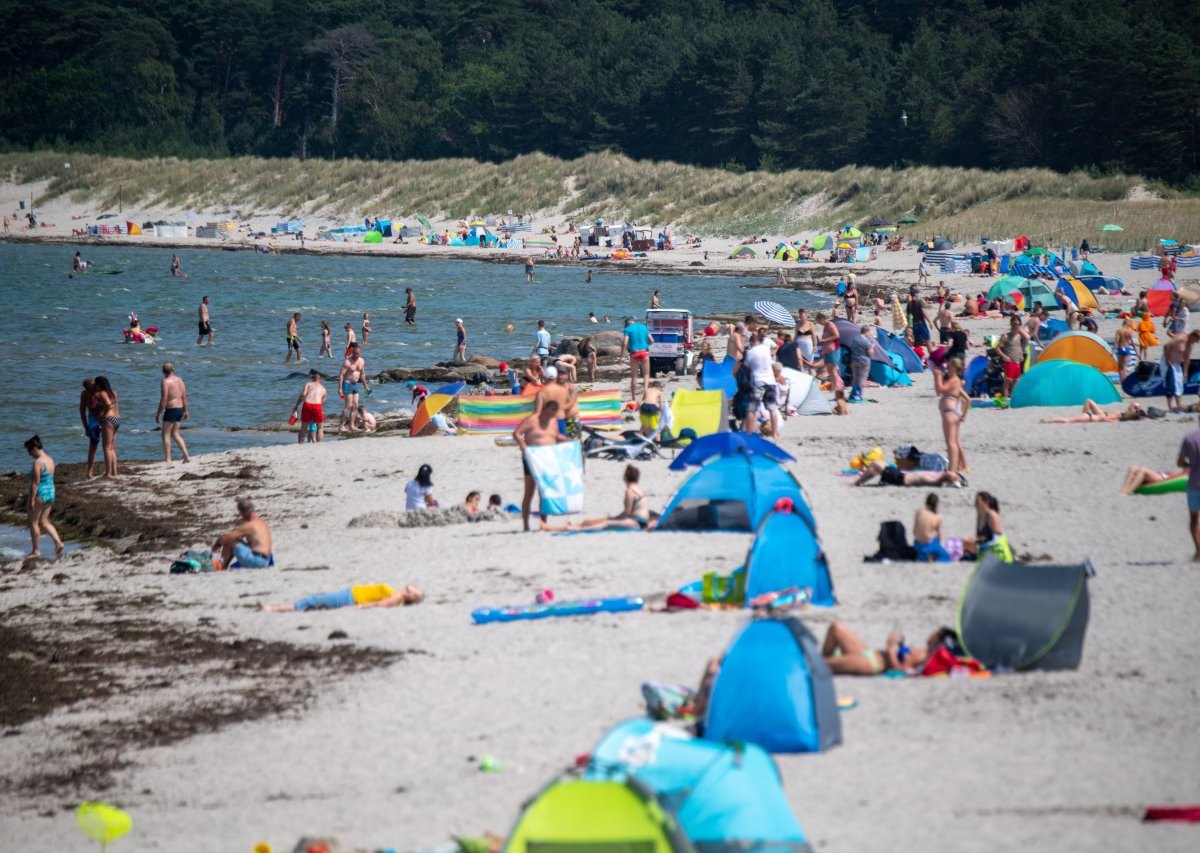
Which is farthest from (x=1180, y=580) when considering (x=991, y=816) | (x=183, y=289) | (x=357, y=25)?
(x=357, y=25)

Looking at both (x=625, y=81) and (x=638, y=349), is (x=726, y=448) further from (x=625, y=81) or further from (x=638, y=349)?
(x=625, y=81)

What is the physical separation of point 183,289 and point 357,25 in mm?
59018

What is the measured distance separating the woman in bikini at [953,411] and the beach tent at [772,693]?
23.9 feet

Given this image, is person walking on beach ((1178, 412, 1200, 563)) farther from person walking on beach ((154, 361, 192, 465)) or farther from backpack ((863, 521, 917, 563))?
person walking on beach ((154, 361, 192, 465))

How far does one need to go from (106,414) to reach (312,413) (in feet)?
Answer: 9.87

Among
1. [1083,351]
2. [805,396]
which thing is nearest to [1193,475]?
[805,396]

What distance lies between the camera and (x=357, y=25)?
4222 inches

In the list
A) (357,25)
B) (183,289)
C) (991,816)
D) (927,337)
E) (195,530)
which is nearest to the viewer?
(991,816)

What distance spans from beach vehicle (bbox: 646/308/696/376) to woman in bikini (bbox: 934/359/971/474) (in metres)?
10.9

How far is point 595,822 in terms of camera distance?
19.0 feet

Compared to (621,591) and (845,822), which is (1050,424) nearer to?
→ (621,591)

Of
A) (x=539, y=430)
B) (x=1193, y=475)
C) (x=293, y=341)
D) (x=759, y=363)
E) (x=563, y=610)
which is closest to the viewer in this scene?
(x=563, y=610)

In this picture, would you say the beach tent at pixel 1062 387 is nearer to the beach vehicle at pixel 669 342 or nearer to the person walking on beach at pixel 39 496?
the beach vehicle at pixel 669 342

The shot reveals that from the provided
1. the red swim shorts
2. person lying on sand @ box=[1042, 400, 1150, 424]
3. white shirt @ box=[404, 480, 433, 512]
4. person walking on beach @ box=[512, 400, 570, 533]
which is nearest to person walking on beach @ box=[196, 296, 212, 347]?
the red swim shorts
